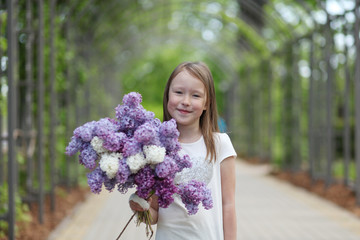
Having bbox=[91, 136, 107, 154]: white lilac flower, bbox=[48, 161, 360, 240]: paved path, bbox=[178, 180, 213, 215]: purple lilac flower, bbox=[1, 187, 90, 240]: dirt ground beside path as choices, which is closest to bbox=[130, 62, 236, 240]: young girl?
bbox=[178, 180, 213, 215]: purple lilac flower

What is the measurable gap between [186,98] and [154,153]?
0.35 meters

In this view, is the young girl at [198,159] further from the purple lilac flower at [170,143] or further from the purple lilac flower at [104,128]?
the purple lilac flower at [104,128]

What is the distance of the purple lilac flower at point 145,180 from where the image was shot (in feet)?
6.84

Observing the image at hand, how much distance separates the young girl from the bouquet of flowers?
14cm

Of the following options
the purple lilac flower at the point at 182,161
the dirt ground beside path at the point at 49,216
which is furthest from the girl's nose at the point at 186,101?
the dirt ground beside path at the point at 49,216

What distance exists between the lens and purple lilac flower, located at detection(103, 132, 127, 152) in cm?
205

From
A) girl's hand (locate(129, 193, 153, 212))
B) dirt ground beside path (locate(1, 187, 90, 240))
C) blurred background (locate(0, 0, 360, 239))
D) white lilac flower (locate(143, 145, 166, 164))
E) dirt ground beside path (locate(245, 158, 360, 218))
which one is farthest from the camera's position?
dirt ground beside path (locate(245, 158, 360, 218))

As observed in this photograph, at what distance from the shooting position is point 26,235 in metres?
5.86

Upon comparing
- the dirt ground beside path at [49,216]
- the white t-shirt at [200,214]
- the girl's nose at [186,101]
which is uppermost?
the girl's nose at [186,101]

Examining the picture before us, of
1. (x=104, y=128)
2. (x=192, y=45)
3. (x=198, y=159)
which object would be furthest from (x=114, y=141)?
(x=192, y=45)

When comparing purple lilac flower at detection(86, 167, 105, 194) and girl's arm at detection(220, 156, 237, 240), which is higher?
purple lilac flower at detection(86, 167, 105, 194)

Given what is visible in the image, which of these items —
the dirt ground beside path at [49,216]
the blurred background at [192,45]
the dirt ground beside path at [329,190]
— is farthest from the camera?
the dirt ground beside path at [329,190]

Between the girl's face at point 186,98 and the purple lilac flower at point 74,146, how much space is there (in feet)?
1.31

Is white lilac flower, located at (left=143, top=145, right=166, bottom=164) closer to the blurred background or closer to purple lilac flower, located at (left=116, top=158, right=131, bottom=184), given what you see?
purple lilac flower, located at (left=116, top=158, right=131, bottom=184)
